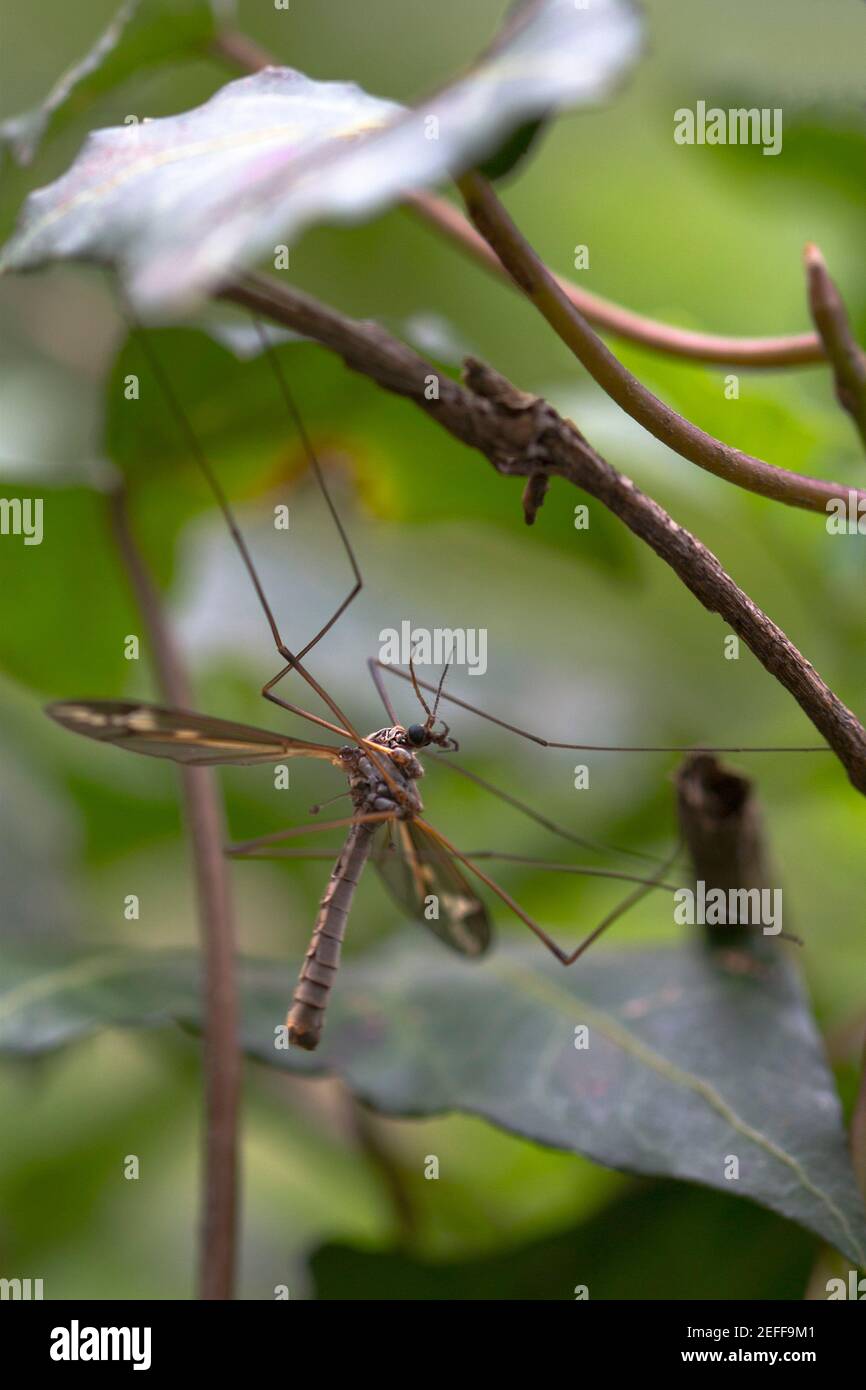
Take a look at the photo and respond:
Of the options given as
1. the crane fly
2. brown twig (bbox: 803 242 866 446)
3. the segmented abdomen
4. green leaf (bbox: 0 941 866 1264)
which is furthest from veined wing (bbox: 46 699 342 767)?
brown twig (bbox: 803 242 866 446)

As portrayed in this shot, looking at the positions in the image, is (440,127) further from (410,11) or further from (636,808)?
(410,11)

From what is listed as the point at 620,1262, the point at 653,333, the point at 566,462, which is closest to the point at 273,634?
the point at 653,333

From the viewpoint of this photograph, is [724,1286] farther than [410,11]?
No

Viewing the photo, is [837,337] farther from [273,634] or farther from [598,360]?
[273,634]

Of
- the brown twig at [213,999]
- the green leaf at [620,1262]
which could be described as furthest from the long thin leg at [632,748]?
the green leaf at [620,1262]

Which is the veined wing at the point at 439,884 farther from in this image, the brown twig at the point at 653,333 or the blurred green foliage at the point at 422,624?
the brown twig at the point at 653,333

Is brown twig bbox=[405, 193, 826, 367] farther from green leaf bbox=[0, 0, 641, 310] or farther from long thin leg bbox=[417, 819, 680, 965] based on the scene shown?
long thin leg bbox=[417, 819, 680, 965]
